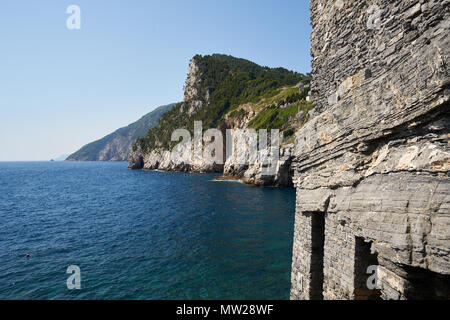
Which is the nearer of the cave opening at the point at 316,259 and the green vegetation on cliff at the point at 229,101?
the cave opening at the point at 316,259

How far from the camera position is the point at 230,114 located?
3748 inches

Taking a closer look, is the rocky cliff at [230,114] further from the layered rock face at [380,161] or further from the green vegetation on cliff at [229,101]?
the layered rock face at [380,161]

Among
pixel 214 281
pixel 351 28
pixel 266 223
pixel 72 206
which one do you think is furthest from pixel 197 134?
pixel 351 28

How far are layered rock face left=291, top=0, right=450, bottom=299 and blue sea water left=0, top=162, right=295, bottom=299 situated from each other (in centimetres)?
847

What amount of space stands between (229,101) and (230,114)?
1785 centimetres

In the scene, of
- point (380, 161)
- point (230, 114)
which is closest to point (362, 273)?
point (380, 161)

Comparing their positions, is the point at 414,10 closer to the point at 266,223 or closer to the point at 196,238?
the point at 196,238

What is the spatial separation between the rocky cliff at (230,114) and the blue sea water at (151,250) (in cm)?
2595

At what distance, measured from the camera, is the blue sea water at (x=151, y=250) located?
50.9 feet

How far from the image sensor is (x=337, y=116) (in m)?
7.49

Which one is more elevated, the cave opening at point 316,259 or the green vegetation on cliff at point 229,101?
the green vegetation on cliff at point 229,101

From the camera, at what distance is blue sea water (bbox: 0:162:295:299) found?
15.5m
